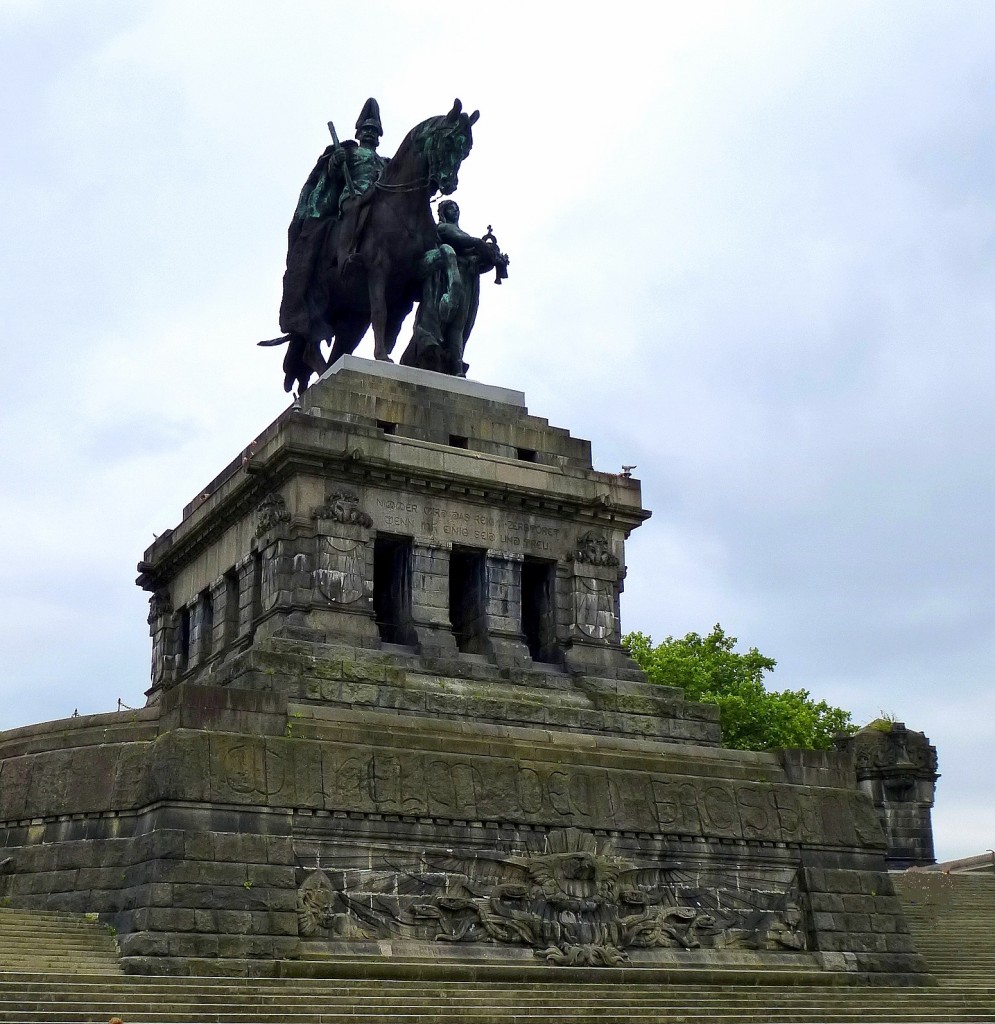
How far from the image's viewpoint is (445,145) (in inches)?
1271

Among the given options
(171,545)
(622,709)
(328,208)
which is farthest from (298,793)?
(328,208)

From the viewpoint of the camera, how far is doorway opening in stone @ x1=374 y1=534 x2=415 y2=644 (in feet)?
95.3

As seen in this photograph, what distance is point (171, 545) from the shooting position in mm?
33906

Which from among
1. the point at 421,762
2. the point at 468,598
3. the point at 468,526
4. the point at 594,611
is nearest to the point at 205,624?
the point at 468,598

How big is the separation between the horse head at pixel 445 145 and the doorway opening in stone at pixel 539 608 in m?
8.51

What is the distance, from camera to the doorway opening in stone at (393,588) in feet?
95.3

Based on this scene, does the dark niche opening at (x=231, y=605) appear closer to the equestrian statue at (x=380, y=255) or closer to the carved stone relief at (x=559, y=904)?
the equestrian statue at (x=380, y=255)

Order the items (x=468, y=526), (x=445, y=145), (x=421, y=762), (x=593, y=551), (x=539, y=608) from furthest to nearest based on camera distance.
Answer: (x=445, y=145), (x=593, y=551), (x=539, y=608), (x=468, y=526), (x=421, y=762)

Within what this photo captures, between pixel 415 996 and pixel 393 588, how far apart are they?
36.9 feet

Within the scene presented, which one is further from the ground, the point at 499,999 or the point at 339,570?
the point at 339,570

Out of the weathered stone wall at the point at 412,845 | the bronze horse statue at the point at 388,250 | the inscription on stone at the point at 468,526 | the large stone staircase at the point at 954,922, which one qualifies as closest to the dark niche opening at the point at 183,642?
the bronze horse statue at the point at 388,250

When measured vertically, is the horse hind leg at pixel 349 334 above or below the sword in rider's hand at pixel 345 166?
below

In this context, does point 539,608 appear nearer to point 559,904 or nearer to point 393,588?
point 393,588

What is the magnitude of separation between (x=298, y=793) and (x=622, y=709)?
A: 8.97 metres
